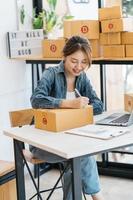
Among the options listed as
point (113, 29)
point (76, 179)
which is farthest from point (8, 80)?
point (76, 179)

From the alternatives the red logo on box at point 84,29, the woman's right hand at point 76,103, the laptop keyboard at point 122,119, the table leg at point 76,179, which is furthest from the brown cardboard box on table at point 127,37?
the table leg at point 76,179

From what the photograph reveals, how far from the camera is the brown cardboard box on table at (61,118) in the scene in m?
2.16

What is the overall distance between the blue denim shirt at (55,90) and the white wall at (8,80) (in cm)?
91

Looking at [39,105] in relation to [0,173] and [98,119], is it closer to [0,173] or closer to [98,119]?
[98,119]

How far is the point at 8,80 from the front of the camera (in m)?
3.46

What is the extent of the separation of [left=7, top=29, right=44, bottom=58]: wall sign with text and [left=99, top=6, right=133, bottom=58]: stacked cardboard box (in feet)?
2.37

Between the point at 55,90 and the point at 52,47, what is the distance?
816mm

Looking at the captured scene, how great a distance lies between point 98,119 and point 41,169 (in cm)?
155

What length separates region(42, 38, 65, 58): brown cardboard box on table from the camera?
3.25 metres

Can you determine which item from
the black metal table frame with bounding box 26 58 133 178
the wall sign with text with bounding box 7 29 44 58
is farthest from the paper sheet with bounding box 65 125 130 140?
the wall sign with text with bounding box 7 29 44 58

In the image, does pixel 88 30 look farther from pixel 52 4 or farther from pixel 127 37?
pixel 52 4

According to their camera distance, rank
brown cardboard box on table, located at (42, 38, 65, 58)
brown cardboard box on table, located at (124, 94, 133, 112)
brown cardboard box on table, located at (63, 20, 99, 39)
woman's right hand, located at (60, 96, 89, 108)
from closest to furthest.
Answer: woman's right hand, located at (60, 96, 89, 108)
brown cardboard box on table, located at (124, 94, 133, 112)
brown cardboard box on table, located at (63, 20, 99, 39)
brown cardboard box on table, located at (42, 38, 65, 58)

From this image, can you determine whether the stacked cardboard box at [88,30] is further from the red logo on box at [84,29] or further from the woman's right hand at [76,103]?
the woman's right hand at [76,103]

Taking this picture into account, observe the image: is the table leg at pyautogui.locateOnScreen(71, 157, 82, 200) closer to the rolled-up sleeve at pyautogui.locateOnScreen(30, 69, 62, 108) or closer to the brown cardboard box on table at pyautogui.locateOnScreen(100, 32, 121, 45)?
the rolled-up sleeve at pyautogui.locateOnScreen(30, 69, 62, 108)
